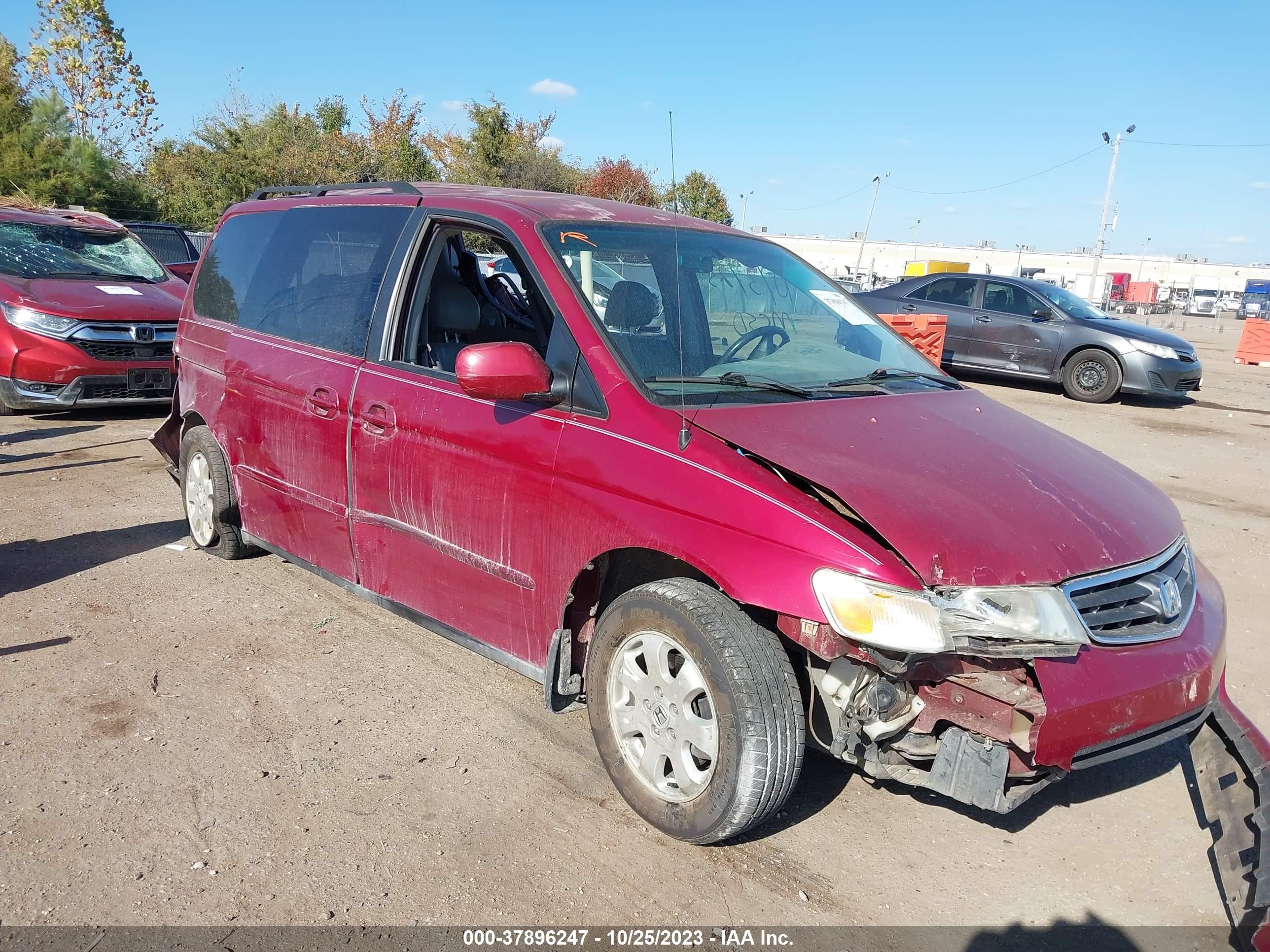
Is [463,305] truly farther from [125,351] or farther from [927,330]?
[927,330]

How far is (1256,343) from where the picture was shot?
20.8 metres

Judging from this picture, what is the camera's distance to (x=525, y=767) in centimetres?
341

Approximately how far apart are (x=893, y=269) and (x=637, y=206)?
254 ft

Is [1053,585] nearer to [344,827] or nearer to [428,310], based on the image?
[344,827]

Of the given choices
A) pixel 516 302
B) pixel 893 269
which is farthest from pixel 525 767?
pixel 893 269

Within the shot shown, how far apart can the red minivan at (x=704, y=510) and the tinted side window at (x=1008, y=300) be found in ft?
35.7

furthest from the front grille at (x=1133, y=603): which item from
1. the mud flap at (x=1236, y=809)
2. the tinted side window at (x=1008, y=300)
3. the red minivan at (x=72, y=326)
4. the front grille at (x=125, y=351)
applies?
the tinted side window at (x=1008, y=300)

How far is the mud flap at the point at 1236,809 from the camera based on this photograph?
266cm

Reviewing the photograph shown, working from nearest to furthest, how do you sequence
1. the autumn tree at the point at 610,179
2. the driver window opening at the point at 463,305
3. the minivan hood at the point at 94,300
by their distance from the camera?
the driver window opening at the point at 463,305 → the minivan hood at the point at 94,300 → the autumn tree at the point at 610,179

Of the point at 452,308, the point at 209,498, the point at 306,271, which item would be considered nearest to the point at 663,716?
the point at 452,308

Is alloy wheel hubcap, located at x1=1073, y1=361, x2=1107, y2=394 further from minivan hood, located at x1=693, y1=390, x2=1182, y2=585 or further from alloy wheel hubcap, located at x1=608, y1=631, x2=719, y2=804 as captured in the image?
alloy wheel hubcap, located at x1=608, y1=631, x2=719, y2=804

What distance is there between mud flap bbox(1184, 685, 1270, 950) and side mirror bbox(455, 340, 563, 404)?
2420 millimetres

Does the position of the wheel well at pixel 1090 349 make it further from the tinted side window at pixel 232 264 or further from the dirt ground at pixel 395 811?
the tinted side window at pixel 232 264

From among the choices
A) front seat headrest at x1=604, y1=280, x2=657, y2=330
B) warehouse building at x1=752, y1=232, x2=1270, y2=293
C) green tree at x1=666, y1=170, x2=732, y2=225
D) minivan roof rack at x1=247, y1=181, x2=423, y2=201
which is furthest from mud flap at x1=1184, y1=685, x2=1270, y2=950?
warehouse building at x1=752, y1=232, x2=1270, y2=293
